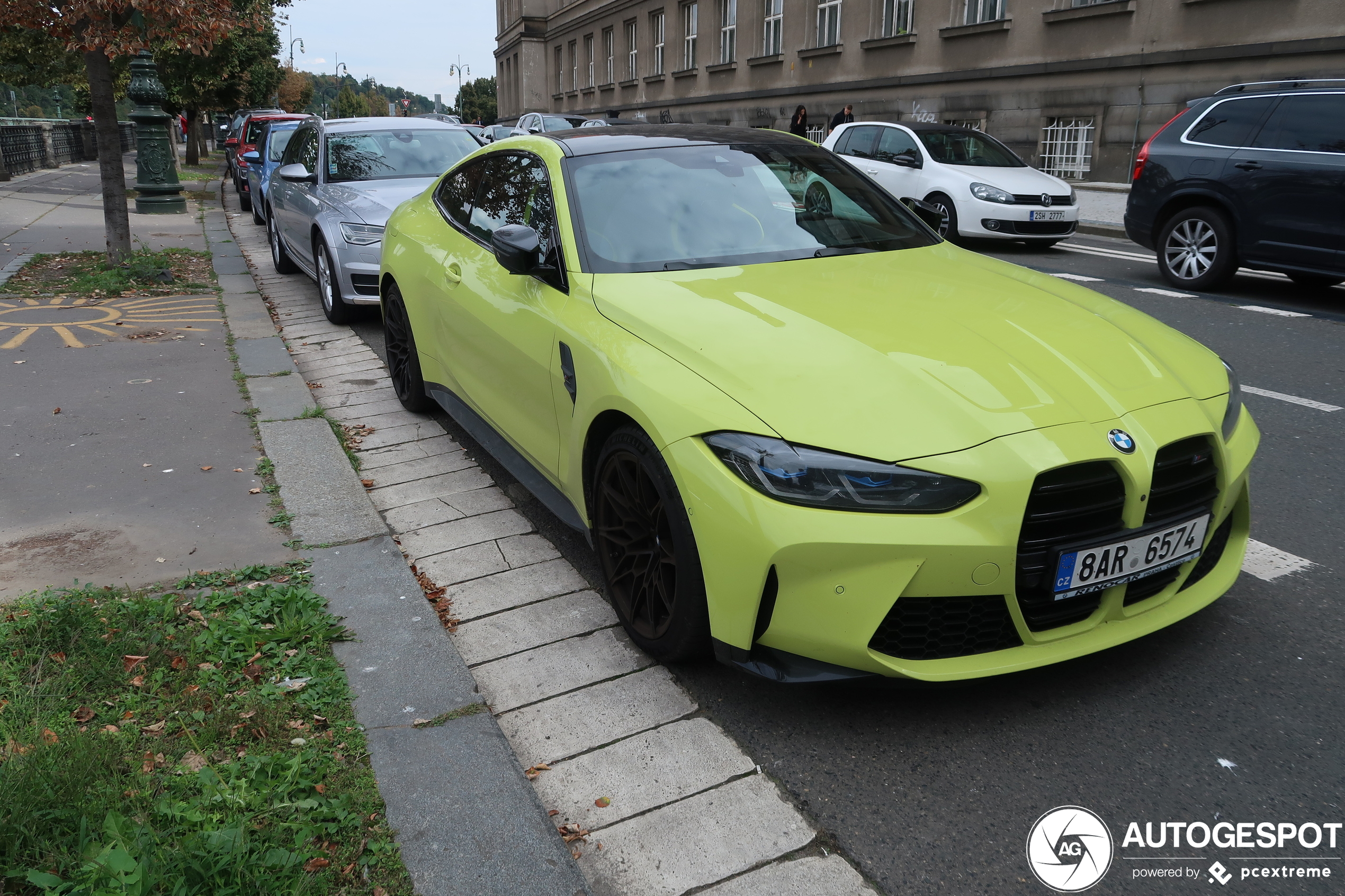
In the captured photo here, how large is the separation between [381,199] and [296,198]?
159 cm

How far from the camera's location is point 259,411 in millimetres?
5742

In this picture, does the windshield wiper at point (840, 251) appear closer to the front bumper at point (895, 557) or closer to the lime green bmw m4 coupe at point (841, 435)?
the lime green bmw m4 coupe at point (841, 435)

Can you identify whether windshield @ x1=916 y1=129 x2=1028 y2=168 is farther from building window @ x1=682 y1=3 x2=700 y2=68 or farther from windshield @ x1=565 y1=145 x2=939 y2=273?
building window @ x1=682 y1=3 x2=700 y2=68

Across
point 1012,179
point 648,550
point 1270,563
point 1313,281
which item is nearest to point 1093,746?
point 648,550

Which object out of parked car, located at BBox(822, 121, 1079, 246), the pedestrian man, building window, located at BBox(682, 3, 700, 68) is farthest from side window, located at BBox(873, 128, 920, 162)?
building window, located at BBox(682, 3, 700, 68)

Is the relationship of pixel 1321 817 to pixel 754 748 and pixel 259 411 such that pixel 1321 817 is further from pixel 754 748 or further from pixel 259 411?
pixel 259 411

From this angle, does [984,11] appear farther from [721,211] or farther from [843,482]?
[843,482]

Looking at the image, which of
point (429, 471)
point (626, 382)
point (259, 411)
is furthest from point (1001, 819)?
point (259, 411)

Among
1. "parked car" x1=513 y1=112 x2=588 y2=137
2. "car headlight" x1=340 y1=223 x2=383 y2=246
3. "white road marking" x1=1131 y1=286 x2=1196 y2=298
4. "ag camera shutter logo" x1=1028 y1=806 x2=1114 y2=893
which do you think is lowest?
"ag camera shutter logo" x1=1028 y1=806 x2=1114 y2=893

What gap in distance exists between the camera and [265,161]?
14453 millimetres

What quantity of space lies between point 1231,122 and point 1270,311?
1.95 m

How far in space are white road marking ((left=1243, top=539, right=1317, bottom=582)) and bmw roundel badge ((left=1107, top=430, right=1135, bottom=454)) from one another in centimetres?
133

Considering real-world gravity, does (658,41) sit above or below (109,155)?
above

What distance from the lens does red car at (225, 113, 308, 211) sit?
18.9 meters
